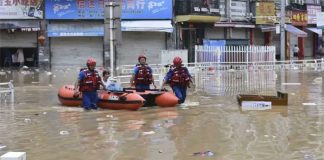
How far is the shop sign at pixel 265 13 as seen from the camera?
40906mm

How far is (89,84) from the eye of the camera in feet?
47.1

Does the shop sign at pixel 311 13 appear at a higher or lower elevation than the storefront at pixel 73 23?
higher

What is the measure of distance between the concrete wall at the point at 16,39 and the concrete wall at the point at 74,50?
1718 mm

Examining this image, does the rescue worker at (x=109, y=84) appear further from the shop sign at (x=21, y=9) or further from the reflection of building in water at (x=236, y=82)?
the shop sign at (x=21, y=9)

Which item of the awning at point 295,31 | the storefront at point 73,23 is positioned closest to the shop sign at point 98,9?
the storefront at point 73,23

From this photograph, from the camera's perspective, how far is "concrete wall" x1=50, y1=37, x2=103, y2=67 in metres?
35.2

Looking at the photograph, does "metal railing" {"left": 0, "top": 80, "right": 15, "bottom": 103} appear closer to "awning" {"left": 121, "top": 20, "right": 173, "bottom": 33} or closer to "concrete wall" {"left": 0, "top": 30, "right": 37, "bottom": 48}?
"awning" {"left": 121, "top": 20, "right": 173, "bottom": 33}

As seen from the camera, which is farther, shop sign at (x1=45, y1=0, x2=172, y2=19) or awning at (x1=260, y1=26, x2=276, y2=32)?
awning at (x1=260, y1=26, x2=276, y2=32)

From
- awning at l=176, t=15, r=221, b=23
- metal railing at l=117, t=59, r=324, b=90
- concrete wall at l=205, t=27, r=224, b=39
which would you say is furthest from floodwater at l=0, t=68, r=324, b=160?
concrete wall at l=205, t=27, r=224, b=39

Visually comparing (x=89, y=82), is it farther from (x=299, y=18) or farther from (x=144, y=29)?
(x=299, y=18)

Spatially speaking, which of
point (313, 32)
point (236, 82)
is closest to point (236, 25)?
point (313, 32)

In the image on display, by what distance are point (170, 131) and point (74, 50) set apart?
25.2m

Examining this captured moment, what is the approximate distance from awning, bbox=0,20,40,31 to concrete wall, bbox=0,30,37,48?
95 centimetres

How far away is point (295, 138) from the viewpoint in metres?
10.0
